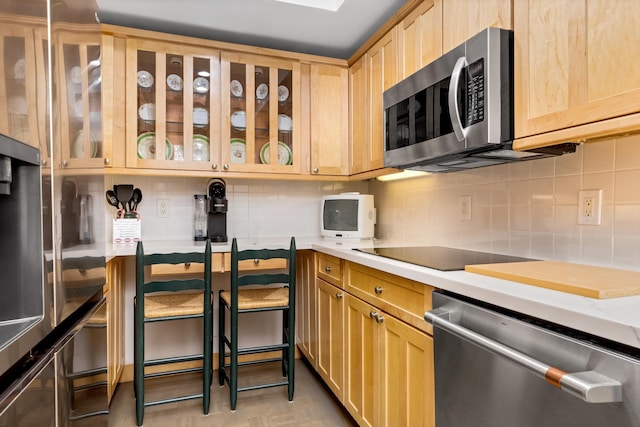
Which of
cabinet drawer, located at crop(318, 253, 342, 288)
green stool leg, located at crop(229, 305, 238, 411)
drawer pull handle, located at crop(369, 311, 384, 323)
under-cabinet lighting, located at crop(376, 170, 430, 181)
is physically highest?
under-cabinet lighting, located at crop(376, 170, 430, 181)

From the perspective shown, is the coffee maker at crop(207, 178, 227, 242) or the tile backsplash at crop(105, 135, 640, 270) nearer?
the tile backsplash at crop(105, 135, 640, 270)

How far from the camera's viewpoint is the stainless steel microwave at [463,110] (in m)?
1.27

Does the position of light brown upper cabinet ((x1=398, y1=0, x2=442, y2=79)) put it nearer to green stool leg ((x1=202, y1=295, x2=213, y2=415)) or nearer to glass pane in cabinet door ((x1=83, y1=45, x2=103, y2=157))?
glass pane in cabinet door ((x1=83, y1=45, x2=103, y2=157))

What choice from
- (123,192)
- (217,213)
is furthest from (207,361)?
(123,192)

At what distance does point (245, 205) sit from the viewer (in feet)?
8.93

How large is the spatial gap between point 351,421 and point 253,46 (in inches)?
92.2

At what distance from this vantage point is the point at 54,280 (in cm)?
91

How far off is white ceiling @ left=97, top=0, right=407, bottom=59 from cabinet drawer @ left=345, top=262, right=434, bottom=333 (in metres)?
1.45

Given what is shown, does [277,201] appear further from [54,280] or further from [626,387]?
[626,387]

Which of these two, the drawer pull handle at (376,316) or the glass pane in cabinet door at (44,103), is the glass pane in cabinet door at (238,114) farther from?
the glass pane in cabinet door at (44,103)

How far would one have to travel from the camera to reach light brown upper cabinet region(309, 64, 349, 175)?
2.57 m

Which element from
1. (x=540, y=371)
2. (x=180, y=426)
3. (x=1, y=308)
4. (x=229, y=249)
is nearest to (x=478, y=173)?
(x=540, y=371)

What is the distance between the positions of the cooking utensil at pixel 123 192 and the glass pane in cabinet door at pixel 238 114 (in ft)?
2.21

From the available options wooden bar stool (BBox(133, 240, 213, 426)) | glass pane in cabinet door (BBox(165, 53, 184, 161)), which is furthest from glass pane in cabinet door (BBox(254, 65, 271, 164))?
wooden bar stool (BBox(133, 240, 213, 426))
